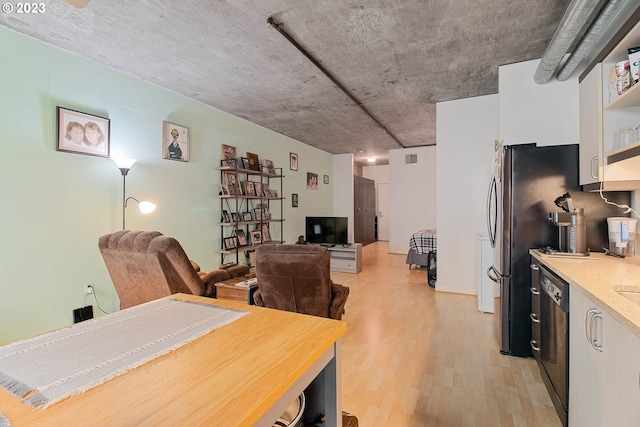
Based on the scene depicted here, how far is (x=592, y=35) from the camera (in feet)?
6.79

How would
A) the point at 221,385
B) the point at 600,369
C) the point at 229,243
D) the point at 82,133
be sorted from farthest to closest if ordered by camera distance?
the point at 229,243, the point at 82,133, the point at 600,369, the point at 221,385

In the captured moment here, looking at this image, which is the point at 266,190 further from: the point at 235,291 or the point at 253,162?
the point at 235,291

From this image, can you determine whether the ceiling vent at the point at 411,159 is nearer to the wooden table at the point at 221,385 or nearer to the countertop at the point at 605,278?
the countertop at the point at 605,278

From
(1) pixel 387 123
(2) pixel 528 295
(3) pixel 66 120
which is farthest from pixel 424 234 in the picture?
(3) pixel 66 120

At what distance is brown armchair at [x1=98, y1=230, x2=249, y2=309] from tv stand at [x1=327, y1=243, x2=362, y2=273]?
3327 mm

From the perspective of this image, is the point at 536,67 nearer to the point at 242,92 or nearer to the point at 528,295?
the point at 528,295

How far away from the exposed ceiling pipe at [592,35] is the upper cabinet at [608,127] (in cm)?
25

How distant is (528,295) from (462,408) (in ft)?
3.60

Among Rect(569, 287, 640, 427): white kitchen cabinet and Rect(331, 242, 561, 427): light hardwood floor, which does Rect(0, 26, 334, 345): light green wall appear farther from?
Rect(569, 287, 640, 427): white kitchen cabinet

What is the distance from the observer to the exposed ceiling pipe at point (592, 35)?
178 cm

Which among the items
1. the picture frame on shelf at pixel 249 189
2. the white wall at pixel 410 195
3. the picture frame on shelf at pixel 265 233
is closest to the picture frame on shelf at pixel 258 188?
the picture frame on shelf at pixel 249 189

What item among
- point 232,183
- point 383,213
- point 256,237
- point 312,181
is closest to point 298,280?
point 232,183

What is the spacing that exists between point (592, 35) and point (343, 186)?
19.9 feet

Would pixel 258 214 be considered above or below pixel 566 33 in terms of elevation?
below
